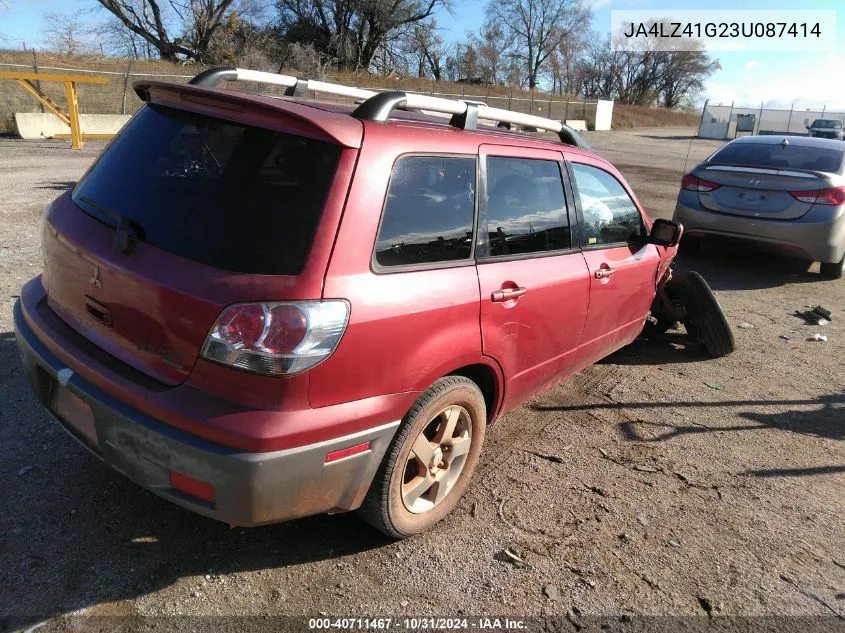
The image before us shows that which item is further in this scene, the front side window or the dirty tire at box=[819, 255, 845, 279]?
the dirty tire at box=[819, 255, 845, 279]

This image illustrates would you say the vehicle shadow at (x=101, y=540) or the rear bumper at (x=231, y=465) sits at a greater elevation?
the rear bumper at (x=231, y=465)

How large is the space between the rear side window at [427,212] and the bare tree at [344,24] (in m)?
48.6

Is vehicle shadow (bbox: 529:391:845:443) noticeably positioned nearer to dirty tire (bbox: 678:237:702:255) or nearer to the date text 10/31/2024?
the date text 10/31/2024

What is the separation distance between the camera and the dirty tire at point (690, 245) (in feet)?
27.2

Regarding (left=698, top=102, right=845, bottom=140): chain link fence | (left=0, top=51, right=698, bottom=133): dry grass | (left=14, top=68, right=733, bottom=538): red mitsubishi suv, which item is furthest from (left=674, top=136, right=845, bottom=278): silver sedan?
(left=698, top=102, right=845, bottom=140): chain link fence

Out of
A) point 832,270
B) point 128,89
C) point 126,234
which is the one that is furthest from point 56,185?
point 128,89

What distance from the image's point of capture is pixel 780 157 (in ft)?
25.8

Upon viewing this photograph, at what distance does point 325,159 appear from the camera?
2.34 m

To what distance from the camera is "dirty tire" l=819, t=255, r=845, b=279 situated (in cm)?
786

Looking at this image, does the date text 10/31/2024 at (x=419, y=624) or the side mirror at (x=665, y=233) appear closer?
the date text 10/31/2024 at (x=419, y=624)

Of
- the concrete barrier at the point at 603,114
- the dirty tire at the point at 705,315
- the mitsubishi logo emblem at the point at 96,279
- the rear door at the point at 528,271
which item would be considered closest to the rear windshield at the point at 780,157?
the dirty tire at the point at 705,315

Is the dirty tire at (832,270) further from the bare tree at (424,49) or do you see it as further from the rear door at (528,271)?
the bare tree at (424,49)

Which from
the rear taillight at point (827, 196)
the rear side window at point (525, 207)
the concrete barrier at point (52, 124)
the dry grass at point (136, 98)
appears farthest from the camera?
the dry grass at point (136, 98)

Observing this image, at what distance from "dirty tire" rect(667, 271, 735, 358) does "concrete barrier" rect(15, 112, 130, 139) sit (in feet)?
58.3
